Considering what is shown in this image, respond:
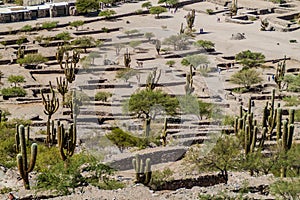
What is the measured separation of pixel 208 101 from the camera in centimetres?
3734

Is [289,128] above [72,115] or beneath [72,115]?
above

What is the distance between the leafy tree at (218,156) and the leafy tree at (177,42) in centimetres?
2819

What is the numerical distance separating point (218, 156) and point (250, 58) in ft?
83.4

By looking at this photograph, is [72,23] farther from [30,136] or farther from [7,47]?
[30,136]

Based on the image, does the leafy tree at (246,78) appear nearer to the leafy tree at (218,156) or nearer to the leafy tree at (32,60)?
the leafy tree at (218,156)

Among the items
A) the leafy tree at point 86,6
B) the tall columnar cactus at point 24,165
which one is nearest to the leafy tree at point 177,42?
the leafy tree at point 86,6

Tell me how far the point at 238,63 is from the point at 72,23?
23.5 metres

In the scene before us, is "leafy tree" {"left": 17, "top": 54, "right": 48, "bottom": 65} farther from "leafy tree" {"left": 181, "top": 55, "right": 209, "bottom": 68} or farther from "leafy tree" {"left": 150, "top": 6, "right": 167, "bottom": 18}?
"leafy tree" {"left": 150, "top": 6, "right": 167, "bottom": 18}

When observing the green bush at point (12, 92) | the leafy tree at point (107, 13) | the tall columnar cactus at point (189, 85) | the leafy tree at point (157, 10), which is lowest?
the green bush at point (12, 92)

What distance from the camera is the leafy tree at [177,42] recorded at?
54.5 meters

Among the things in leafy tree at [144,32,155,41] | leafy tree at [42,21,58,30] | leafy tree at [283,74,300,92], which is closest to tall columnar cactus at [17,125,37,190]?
Answer: leafy tree at [283,74,300,92]

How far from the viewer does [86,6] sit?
234ft

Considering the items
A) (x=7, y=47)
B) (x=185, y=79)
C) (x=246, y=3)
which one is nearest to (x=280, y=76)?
(x=185, y=79)

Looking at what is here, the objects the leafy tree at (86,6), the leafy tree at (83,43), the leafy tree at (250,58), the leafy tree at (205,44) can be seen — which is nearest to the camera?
the leafy tree at (250,58)
